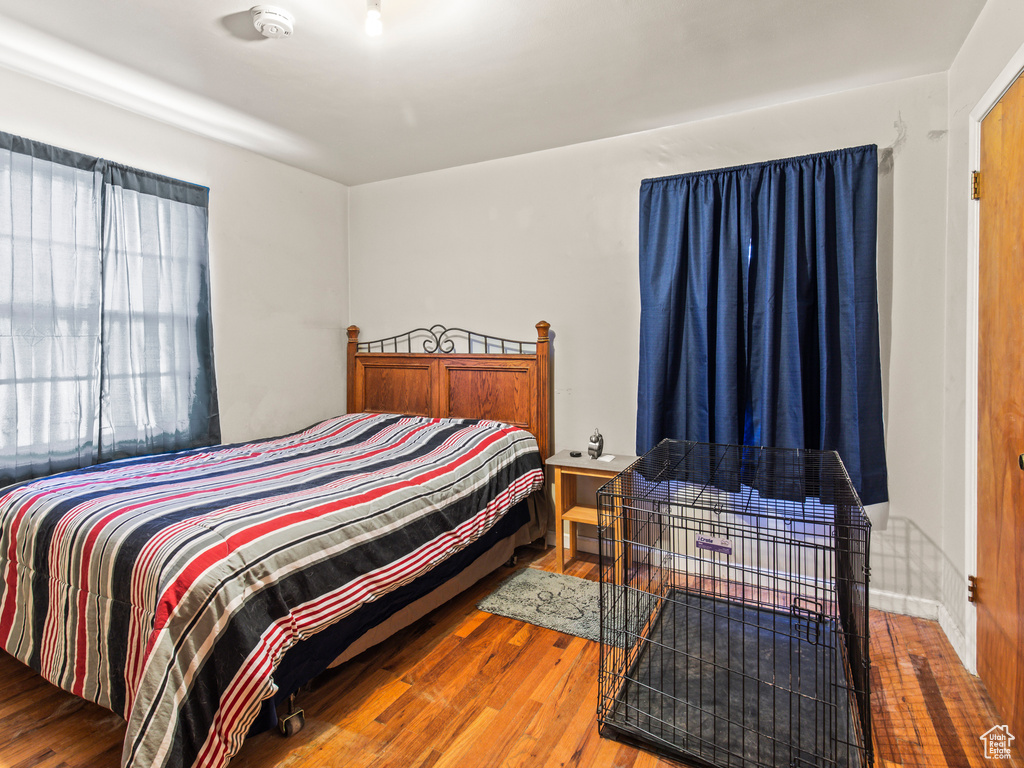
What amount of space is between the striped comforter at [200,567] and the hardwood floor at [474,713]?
7.2 inches

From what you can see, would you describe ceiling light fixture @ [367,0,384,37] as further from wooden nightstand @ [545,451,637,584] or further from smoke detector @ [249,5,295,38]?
wooden nightstand @ [545,451,637,584]

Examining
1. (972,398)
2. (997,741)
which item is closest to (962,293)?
(972,398)

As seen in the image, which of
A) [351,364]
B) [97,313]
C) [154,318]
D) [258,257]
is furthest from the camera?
[351,364]

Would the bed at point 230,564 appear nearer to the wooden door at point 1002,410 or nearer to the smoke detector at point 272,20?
the smoke detector at point 272,20

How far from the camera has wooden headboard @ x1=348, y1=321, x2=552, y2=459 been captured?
3.40m

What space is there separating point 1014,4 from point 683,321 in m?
1.64

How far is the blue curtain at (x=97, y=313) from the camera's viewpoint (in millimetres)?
2404

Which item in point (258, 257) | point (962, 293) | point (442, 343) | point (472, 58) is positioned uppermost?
point (472, 58)

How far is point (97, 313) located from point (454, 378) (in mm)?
1932

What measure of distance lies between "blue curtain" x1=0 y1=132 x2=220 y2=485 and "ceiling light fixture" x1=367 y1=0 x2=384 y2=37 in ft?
5.54

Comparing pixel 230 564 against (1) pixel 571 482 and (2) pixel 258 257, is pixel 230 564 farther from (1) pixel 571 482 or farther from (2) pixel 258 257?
(2) pixel 258 257

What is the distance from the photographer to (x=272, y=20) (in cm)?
199

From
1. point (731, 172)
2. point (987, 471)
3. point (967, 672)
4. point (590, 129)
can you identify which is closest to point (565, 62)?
point (590, 129)

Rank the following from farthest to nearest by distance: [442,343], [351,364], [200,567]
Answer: [351,364], [442,343], [200,567]
